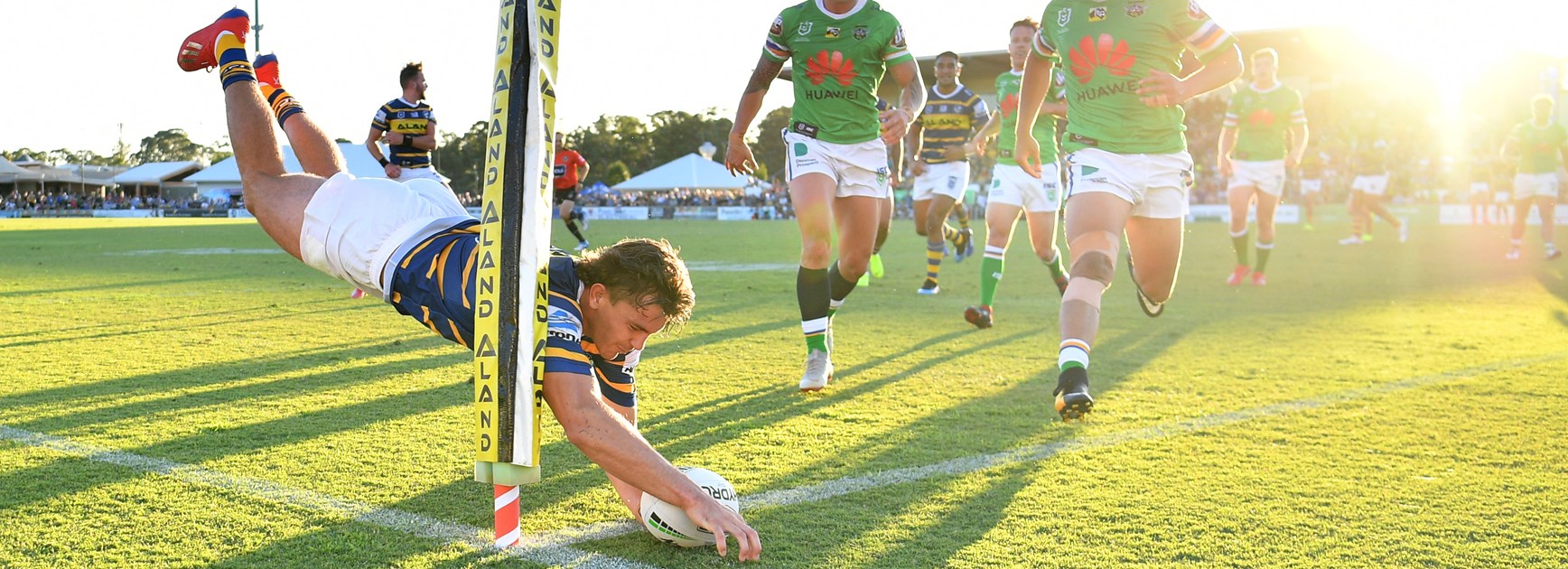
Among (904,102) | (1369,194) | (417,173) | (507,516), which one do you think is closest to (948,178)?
(417,173)

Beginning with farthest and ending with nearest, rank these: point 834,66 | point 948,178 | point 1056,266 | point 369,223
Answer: point 948,178 < point 1056,266 < point 834,66 < point 369,223

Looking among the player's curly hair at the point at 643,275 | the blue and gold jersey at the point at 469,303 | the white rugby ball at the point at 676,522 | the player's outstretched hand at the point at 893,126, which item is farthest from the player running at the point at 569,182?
the white rugby ball at the point at 676,522

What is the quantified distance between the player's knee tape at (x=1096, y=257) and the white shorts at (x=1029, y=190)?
4539mm

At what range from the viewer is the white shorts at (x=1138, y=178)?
4938 millimetres

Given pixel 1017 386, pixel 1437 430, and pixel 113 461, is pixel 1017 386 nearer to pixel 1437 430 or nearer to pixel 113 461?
pixel 1437 430

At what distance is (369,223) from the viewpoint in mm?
3850

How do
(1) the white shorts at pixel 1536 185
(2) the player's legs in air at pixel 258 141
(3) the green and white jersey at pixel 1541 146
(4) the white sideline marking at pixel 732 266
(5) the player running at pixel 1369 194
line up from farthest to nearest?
(5) the player running at pixel 1369 194 < (1) the white shorts at pixel 1536 185 < (3) the green and white jersey at pixel 1541 146 < (4) the white sideline marking at pixel 732 266 < (2) the player's legs in air at pixel 258 141

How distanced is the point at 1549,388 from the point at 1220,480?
314 centimetres

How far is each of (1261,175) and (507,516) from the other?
11.5m

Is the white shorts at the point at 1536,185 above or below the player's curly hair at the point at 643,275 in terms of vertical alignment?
above

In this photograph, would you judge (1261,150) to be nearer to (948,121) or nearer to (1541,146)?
(948,121)

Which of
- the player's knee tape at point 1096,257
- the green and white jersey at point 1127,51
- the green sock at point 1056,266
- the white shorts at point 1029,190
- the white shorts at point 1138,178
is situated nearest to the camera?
the player's knee tape at point 1096,257

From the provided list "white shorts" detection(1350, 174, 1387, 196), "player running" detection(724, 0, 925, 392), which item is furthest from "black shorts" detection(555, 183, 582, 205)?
"white shorts" detection(1350, 174, 1387, 196)

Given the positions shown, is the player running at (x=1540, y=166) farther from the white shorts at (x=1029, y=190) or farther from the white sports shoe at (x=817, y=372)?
the white sports shoe at (x=817, y=372)
